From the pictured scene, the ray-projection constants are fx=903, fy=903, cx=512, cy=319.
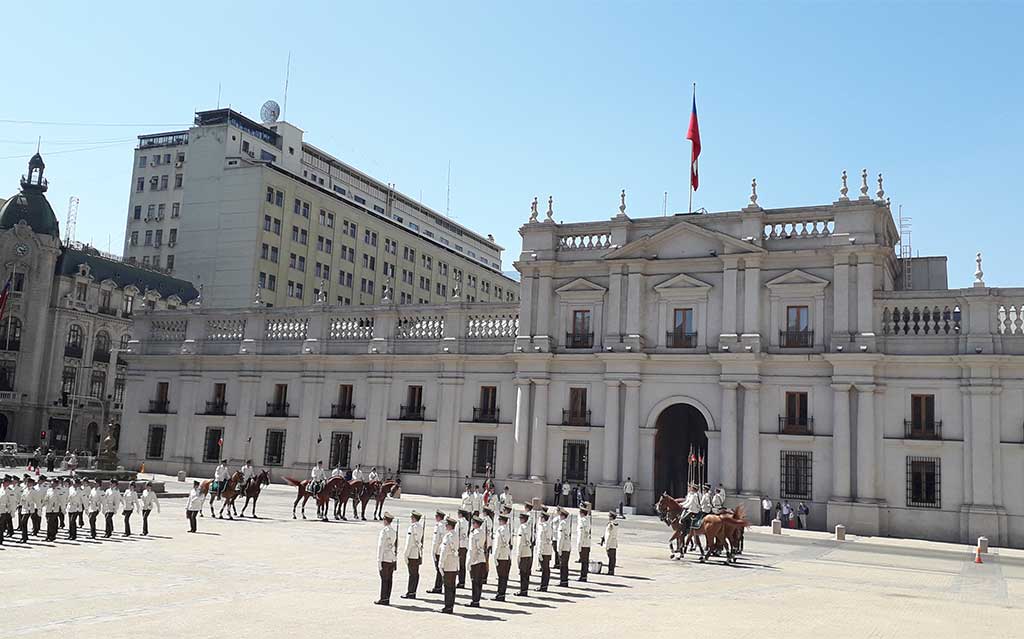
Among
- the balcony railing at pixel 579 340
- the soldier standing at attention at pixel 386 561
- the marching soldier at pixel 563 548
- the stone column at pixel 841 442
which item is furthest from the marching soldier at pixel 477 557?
the balcony railing at pixel 579 340

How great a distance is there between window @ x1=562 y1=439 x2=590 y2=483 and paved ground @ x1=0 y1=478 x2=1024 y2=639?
16445 millimetres

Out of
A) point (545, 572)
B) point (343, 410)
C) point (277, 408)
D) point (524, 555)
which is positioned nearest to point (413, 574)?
point (524, 555)

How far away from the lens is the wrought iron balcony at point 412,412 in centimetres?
4981

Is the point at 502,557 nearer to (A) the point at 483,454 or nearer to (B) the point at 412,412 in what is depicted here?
(A) the point at 483,454

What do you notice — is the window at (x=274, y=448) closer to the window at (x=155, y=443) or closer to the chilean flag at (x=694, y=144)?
the window at (x=155, y=443)

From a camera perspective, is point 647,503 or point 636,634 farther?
point 647,503

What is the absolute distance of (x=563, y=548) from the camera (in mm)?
20531

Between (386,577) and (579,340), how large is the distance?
31001 mm

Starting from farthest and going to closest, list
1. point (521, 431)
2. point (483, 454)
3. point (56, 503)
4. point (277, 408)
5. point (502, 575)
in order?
1. point (277, 408)
2. point (483, 454)
3. point (521, 431)
4. point (56, 503)
5. point (502, 575)

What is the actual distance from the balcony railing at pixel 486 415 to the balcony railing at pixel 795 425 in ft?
48.1

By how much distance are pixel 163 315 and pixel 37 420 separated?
1649 centimetres

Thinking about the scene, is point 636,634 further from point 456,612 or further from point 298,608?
point 298,608

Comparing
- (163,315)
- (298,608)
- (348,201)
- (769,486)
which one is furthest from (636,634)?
(348,201)

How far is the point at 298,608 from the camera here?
15438mm
